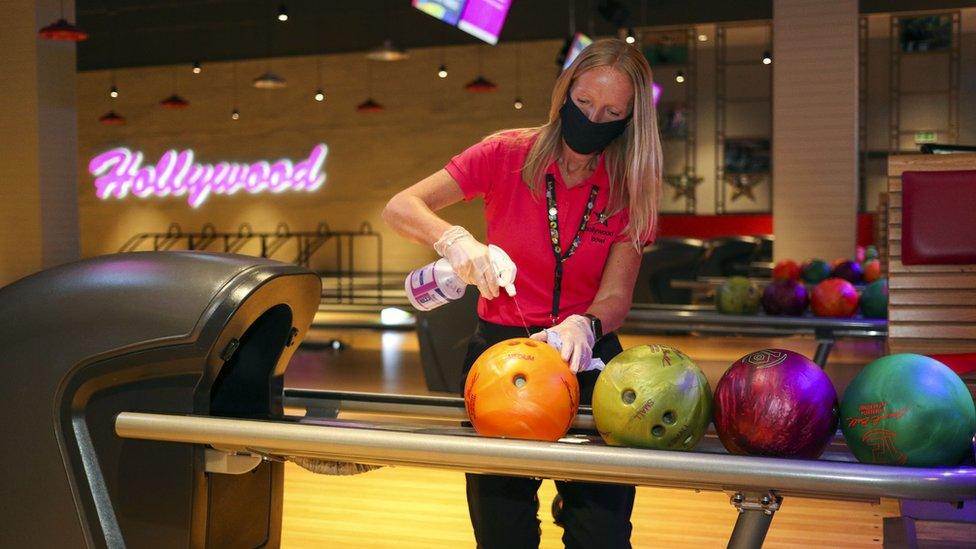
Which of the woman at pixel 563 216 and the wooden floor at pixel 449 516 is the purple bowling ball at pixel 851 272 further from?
the woman at pixel 563 216

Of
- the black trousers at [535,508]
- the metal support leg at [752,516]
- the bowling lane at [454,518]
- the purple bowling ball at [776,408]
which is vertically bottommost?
the bowling lane at [454,518]

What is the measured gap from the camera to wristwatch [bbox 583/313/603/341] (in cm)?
204

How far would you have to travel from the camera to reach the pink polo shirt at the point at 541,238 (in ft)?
7.04

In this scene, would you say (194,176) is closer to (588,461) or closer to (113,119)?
(113,119)

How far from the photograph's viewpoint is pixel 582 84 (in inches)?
84.1

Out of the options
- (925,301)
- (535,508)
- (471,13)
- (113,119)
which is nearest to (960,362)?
(925,301)

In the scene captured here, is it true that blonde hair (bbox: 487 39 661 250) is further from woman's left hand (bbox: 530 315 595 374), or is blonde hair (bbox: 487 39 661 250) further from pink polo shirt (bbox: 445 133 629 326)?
woman's left hand (bbox: 530 315 595 374)

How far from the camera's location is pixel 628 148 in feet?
7.08

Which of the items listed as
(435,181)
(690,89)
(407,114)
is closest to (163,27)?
(407,114)

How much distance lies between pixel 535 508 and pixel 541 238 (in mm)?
536

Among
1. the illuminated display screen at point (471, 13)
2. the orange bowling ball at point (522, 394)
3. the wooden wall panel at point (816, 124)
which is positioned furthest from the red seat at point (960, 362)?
the wooden wall panel at point (816, 124)

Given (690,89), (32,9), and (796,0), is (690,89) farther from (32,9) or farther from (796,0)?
(32,9)

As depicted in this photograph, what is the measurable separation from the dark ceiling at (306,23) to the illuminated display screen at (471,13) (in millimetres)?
6179

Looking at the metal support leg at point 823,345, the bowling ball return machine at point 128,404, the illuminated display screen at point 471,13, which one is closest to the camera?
the bowling ball return machine at point 128,404
